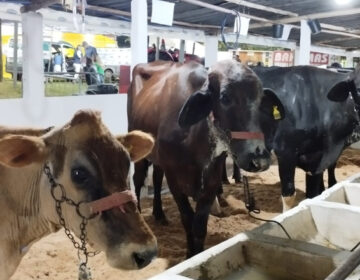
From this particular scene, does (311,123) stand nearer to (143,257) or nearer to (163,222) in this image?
(163,222)

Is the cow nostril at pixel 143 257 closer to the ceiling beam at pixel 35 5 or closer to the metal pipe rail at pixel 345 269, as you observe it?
the metal pipe rail at pixel 345 269

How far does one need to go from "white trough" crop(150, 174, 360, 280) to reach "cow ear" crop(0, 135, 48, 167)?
78 centimetres

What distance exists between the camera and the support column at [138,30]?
5.40 metres

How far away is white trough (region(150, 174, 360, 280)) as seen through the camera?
7.88 feet

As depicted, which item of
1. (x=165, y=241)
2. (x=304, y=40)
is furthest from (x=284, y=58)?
(x=165, y=241)

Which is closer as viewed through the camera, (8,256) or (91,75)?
(8,256)

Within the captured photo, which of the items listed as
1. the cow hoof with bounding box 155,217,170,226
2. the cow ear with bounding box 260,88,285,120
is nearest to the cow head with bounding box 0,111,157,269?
the cow ear with bounding box 260,88,285,120

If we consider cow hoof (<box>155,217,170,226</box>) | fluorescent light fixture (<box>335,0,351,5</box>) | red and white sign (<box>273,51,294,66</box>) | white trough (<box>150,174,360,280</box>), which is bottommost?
cow hoof (<box>155,217,170,226</box>)

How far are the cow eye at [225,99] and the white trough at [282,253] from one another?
93 cm

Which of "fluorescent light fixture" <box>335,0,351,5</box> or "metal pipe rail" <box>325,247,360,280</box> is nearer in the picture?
"metal pipe rail" <box>325,247,360,280</box>

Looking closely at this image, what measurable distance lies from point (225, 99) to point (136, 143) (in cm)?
130

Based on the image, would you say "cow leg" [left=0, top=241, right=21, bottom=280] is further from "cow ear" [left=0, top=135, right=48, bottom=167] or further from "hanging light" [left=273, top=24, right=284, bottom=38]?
"hanging light" [left=273, top=24, right=284, bottom=38]

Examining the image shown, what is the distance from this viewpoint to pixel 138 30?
5496mm

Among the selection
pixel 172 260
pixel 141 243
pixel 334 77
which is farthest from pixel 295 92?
pixel 141 243
